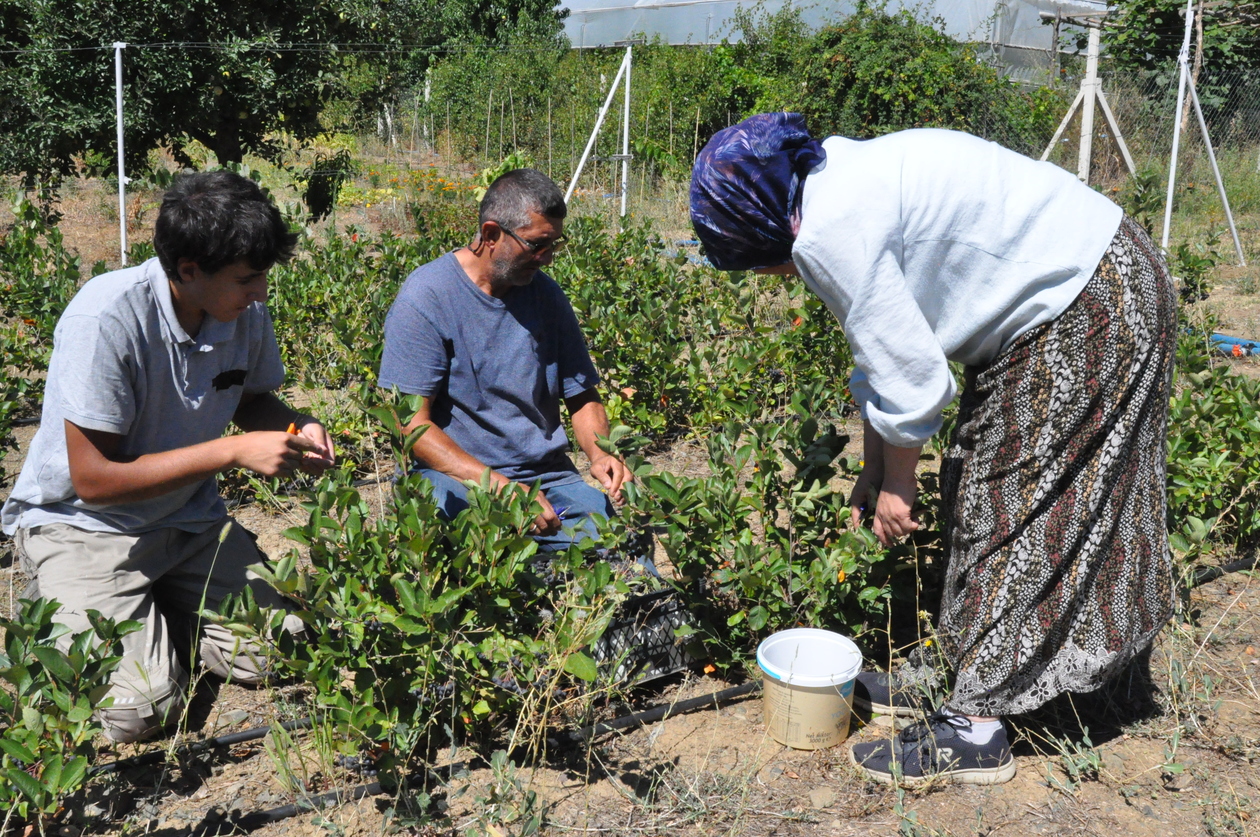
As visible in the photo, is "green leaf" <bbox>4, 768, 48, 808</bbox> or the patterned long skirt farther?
the patterned long skirt

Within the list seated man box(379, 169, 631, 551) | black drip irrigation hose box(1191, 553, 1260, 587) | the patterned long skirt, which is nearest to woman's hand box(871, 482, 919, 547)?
the patterned long skirt

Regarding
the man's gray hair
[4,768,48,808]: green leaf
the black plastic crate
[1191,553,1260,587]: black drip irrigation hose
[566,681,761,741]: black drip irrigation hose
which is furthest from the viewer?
[1191,553,1260,587]: black drip irrigation hose

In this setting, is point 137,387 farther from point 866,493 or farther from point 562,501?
point 866,493

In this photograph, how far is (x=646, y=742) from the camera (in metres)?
2.27

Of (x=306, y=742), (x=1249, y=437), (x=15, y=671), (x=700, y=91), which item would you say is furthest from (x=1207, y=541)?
(x=700, y=91)

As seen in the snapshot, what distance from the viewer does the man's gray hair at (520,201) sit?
95.6 inches

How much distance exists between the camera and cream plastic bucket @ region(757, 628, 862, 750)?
2.16m

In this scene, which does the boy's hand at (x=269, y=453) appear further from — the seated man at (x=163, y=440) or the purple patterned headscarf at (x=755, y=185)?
the purple patterned headscarf at (x=755, y=185)

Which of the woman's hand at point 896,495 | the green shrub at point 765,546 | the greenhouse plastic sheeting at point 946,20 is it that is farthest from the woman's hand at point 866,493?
the greenhouse plastic sheeting at point 946,20

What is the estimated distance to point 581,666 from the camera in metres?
1.89

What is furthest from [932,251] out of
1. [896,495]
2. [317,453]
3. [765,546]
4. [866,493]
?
[317,453]

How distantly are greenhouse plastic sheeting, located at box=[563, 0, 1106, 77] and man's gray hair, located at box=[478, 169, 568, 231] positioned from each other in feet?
34.8

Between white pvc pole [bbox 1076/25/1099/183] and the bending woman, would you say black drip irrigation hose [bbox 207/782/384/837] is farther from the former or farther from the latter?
white pvc pole [bbox 1076/25/1099/183]

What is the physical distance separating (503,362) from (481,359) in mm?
55
